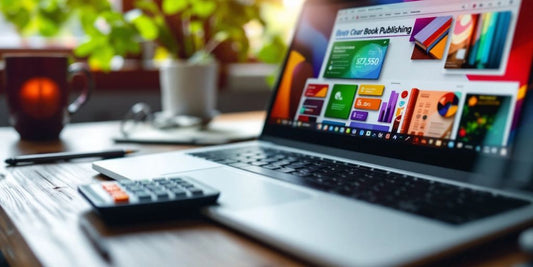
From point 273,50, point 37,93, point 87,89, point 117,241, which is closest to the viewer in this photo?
point 117,241

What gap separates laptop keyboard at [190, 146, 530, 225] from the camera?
17.3 inches

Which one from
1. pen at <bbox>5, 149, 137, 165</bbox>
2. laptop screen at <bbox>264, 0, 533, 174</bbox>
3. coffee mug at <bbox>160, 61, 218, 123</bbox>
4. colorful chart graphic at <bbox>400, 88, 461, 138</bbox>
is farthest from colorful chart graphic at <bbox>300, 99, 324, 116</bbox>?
coffee mug at <bbox>160, 61, 218, 123</bbox>

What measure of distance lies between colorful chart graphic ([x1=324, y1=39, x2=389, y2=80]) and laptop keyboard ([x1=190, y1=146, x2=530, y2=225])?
136 millimetres

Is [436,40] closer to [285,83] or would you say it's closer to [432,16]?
[432,16]

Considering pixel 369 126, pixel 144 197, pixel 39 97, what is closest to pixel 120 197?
pixel 144 197

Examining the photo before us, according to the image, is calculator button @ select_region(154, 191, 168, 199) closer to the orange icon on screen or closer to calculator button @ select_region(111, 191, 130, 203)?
calculator button @ select_region(111, 191, 130, 203)

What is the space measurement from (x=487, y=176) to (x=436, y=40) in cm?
20

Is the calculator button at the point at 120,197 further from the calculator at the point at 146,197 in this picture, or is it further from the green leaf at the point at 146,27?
the green leaf at the point at 146,27

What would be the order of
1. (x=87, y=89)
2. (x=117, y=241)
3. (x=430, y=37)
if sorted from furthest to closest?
(x=87, y=89)
(x=430, y=37)
(x=117, y=241)

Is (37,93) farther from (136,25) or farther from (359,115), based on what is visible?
(359,115)

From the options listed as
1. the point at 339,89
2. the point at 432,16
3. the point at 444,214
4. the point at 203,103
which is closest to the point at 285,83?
the point at 339,89

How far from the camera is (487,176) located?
540 millimetres

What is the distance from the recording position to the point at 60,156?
0.80 metres

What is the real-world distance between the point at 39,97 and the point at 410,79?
731 millimetres
